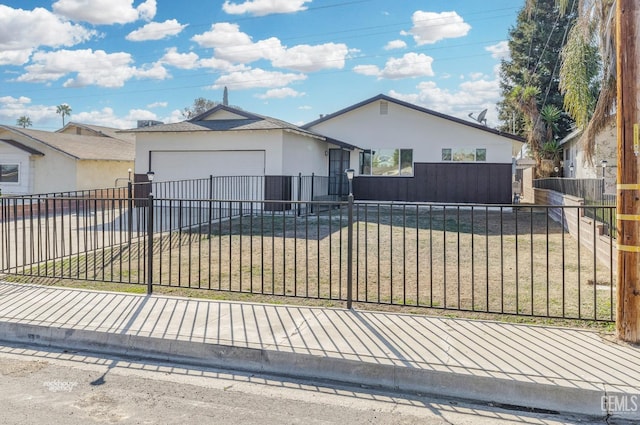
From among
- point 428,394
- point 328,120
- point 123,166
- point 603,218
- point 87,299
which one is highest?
point 328,120

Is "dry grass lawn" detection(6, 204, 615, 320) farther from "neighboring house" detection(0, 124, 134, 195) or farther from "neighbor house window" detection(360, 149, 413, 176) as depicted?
"neighboring house" detection(0, 124, 134, 195)

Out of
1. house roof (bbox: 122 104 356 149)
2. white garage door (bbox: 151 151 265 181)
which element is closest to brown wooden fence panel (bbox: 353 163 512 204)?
house roof (bbox: 122 104 356 149)

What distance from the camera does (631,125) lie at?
13.9 feet

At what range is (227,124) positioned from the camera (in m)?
16.8

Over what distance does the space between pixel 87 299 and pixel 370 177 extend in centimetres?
1591

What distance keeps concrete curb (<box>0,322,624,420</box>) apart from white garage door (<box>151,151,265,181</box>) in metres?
11.7

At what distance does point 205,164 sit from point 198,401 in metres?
14.0

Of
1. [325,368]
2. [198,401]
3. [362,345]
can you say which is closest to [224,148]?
[362,345]

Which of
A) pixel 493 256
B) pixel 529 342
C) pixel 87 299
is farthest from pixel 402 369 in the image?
pixel 493 256

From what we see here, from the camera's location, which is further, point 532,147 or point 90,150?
point 532,147

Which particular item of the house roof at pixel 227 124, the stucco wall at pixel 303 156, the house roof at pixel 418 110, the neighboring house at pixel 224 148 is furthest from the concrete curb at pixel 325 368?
the house roof at pixel 418 110

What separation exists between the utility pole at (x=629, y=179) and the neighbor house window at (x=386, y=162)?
52.3 feet

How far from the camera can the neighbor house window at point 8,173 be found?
22298 millimetres

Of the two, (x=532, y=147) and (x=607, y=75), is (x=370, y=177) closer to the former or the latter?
(x=607, y=75)
